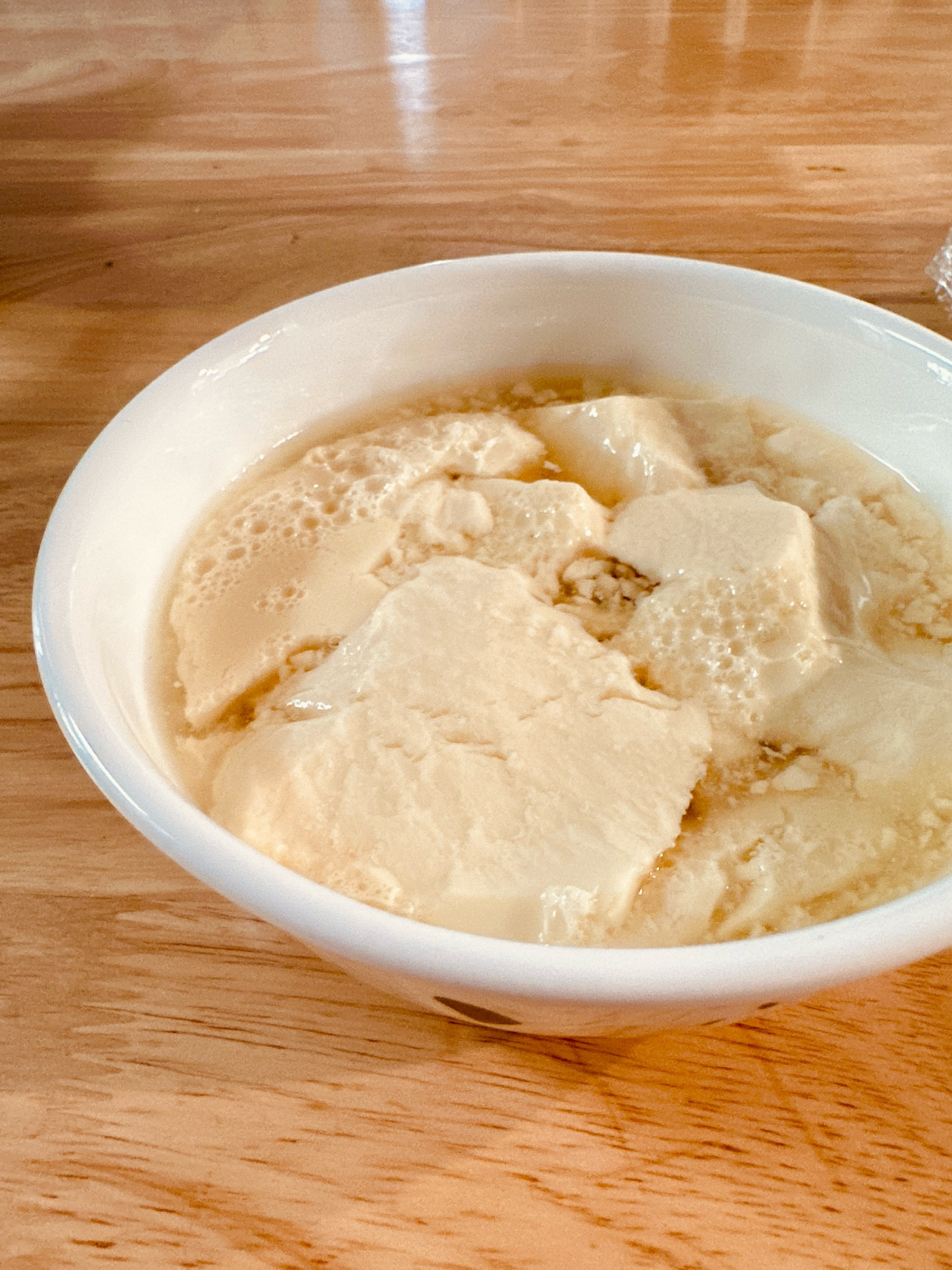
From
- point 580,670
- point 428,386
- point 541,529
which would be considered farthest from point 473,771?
point 428,386

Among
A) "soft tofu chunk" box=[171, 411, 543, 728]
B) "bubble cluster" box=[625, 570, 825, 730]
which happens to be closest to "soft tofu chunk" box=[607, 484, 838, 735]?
"bubble cluster" box=[625, 570, 825, 730]

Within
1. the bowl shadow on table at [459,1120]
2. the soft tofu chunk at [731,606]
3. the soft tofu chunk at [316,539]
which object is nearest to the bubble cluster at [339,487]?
the soft tofu chunk at [316,539]

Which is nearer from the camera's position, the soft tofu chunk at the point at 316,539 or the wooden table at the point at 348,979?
the wooden table at the point at 348,979

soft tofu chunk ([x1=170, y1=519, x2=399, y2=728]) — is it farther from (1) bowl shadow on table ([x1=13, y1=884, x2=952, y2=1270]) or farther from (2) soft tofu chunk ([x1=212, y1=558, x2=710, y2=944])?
(1) bowl shadow on table ([x1=13, y1=884, x2=952, y2=1270])

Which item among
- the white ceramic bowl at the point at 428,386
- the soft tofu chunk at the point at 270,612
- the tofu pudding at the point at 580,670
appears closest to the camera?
the white ceramic bowl at the point at 428,386

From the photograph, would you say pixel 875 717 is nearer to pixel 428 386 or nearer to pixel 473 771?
pixel 473 771

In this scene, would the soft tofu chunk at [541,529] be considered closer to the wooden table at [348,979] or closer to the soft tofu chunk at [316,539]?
the soft tofu chunk at [316,539]
